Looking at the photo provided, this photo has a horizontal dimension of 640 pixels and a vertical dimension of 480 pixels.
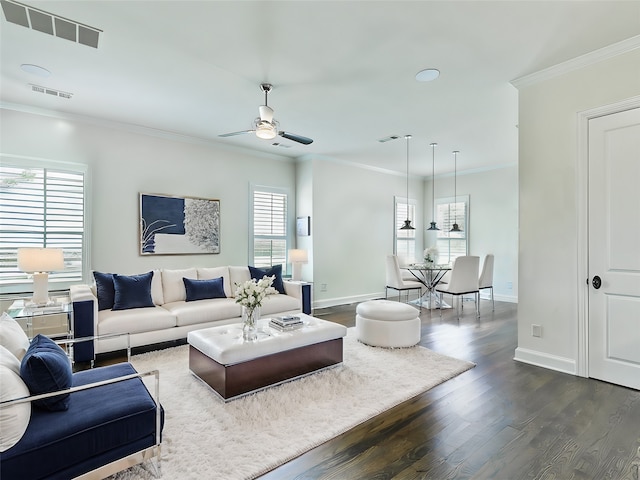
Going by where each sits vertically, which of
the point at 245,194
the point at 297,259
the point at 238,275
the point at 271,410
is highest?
the point at 245,194

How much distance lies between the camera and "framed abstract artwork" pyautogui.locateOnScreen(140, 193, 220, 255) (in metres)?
4.88

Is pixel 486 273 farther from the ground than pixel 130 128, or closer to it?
closer to it

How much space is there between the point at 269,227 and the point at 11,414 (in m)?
4.95

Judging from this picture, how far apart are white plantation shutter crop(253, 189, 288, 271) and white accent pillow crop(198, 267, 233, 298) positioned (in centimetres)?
99

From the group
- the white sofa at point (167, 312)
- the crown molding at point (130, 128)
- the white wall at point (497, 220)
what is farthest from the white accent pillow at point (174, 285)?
the white wall at point (497, 220)

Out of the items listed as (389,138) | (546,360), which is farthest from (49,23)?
(546,360)

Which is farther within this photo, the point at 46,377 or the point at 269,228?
the point at 269,228

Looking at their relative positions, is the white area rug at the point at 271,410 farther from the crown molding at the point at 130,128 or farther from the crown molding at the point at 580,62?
the crown molding at the point at 130,128

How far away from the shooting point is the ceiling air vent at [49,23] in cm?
235

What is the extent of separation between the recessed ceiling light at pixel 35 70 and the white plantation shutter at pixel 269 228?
3295 mm

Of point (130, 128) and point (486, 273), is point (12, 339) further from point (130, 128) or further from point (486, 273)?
point (486, 273)

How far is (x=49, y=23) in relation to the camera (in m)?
2.50

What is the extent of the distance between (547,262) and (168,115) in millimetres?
4825

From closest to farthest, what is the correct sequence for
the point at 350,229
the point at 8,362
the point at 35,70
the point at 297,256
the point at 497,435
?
the point at 8,362 < the point at 497,435 < the point at 35,70 < the point at 297,256 < the point at 350,229
